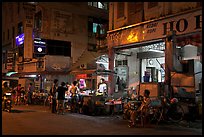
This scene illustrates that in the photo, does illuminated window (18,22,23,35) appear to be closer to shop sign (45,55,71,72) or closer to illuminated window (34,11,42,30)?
illuminated window (34,11,42,30)

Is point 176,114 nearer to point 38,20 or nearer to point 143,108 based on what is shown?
point 143,108

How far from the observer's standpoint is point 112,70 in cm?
1994

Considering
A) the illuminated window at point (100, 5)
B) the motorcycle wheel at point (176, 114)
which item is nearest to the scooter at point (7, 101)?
the motorcycle wheel at point (176, 114)

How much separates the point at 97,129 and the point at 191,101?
5988 mm

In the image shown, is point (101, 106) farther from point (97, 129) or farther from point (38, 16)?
point (38, 16)

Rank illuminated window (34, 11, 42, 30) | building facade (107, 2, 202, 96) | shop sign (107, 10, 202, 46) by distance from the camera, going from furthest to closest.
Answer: illuminated window (34, 11, 42, 30), building facade (107, 2, 202, 96), shop sign (107, 10, 202, 46)

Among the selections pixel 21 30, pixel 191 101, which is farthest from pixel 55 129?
pixel 21 30

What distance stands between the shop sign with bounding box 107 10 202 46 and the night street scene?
0.05 m

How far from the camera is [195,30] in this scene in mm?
15484

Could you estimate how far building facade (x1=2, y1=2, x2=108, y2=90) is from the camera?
29.0 m

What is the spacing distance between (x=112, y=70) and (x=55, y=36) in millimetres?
11777

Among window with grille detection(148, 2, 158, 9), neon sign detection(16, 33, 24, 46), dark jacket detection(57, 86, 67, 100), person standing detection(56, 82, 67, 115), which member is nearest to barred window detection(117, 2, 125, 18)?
window with grille detection(148, 2, 158, 9)

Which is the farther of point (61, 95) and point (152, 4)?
point (152, 4)

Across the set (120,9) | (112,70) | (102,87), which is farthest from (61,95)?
(120,9)
